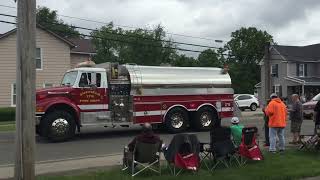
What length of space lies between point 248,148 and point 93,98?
850 cm

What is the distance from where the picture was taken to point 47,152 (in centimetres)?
1725

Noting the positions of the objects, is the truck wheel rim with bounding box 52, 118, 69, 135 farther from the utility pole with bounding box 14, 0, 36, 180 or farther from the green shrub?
the green shrub

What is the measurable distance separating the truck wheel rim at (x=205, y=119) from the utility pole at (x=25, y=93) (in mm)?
14284

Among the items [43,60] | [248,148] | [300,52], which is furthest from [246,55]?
[248,148]

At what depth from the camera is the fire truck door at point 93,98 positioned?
20688mm

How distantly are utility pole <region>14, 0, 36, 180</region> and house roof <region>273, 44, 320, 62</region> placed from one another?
54.9m

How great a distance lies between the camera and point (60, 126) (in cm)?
1989

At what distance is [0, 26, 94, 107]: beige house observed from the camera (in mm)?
37844

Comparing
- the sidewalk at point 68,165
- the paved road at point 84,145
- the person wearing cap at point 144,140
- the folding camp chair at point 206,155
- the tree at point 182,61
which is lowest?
the paved road at point 84,145

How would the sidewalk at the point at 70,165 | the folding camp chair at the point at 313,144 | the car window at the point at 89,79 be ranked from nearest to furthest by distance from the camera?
the sidewalk at the point at 70,165
the folding camp chair at the point at 313,144
the car window at the point at 89,79

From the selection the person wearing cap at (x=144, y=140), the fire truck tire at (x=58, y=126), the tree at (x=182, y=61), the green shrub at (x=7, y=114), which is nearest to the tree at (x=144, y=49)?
the tree at (x=182, y=61)

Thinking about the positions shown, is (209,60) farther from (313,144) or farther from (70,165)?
(70,165)

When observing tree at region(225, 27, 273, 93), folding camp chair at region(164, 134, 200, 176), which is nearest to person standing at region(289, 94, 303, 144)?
folding camp chair at region(164, 134, 200, 176)

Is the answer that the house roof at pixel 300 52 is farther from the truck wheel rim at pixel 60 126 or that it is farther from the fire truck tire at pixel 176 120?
the truck wheel rim at pixel 60 126
